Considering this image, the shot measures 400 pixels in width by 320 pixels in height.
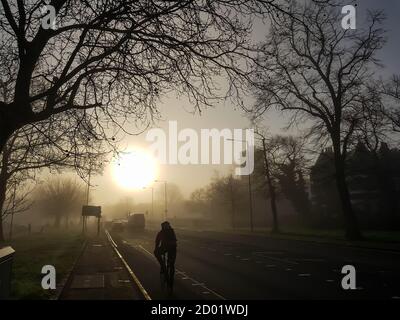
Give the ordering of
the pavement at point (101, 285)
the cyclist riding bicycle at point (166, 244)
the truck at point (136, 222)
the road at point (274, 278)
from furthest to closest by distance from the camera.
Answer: the truck at point (136, 222) < the cyclist riding bicycle at point (166, 244) < the pavement at point (101, 285) < the road at point (274, 278)

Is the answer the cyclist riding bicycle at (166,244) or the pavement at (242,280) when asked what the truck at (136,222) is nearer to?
the pavement at (242,280)

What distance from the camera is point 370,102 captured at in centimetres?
3041

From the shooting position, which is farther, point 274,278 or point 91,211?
point 91,211

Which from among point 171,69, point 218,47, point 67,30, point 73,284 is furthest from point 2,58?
point 73,284

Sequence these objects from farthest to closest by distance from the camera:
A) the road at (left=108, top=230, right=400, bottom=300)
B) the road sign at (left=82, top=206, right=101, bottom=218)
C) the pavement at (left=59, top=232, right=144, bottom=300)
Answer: the road sign at (left=82, top=206, right=101, bottom=218)
the pavement at (left=59, top=232, right=144, bottom=300)
the road at (left=108, top=230, right=400, bottom=300)

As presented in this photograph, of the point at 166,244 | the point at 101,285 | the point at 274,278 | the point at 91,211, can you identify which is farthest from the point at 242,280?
the point at 91,211

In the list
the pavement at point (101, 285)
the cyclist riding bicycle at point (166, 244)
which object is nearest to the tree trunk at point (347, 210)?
the pavement at point (101, 285)

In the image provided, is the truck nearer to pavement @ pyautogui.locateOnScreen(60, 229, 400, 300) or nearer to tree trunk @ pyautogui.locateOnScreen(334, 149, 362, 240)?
tree trunk @ pyautogui.locateOnScreen(334, 149, 362, 240)

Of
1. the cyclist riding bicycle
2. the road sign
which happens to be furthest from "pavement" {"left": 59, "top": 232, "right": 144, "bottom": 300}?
the road sign

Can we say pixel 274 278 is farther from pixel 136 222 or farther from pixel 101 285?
pixel 136 222

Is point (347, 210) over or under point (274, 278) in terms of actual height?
over
